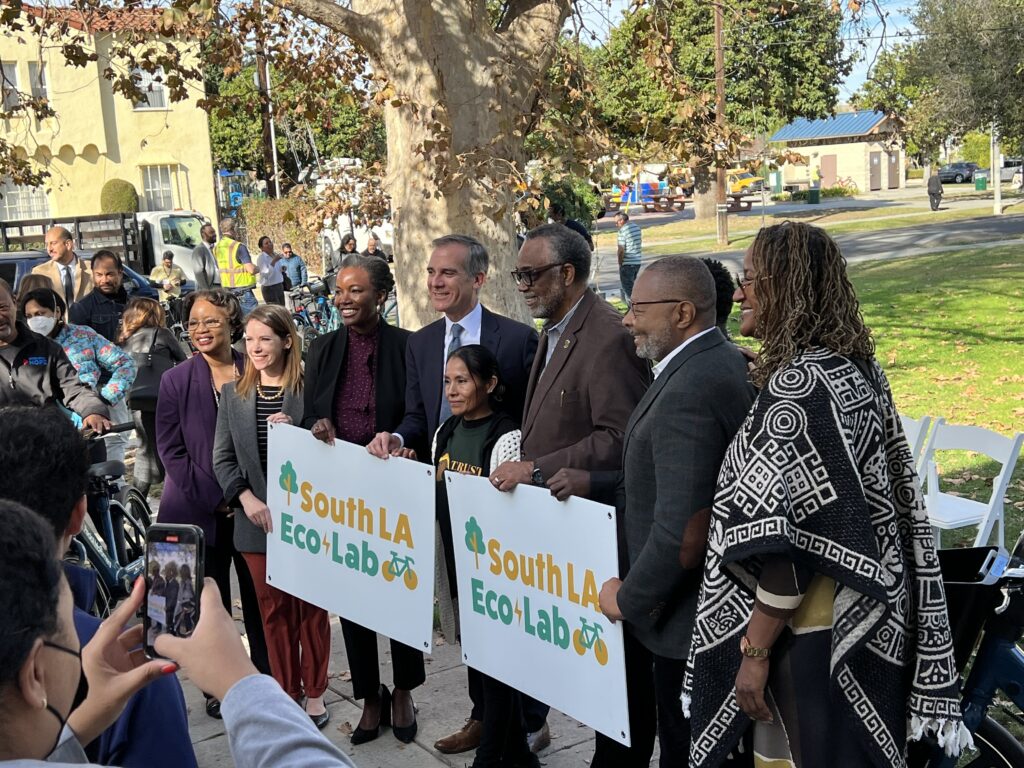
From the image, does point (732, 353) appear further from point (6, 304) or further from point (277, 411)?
point (6, 304)

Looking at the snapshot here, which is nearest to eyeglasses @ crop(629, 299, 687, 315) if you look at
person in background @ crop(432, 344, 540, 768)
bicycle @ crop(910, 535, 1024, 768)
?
person in background @ crop(432, 344, 540, 768)

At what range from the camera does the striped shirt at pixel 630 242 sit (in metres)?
18.2

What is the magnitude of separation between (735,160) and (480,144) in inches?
86.9

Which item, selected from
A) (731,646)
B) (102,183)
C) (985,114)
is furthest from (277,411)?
(102,183)

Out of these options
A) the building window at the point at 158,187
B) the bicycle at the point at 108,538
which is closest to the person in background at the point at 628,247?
the bicycle at the point at 108,538

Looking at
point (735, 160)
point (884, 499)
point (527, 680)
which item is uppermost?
point (735, 160)

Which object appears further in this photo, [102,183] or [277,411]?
[102,183]

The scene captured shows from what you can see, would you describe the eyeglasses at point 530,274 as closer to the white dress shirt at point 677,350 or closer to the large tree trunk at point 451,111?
the white dress shirt at point 677,350

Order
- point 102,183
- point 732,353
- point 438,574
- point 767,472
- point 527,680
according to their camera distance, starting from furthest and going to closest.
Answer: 1. point 102,183
2. point 438,574
3. point 527,680
4. point 732,353
5. point 767,472

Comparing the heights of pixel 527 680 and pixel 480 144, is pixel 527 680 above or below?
below

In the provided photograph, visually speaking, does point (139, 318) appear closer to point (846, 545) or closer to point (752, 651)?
point (752, 651)

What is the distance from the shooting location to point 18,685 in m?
1.52

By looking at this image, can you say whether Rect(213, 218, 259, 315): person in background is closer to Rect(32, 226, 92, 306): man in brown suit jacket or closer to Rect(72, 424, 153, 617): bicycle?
Rect(32, 226, 92, 306): man in brown suit jacket

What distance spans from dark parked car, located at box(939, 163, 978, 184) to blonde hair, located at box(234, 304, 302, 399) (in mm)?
76762
